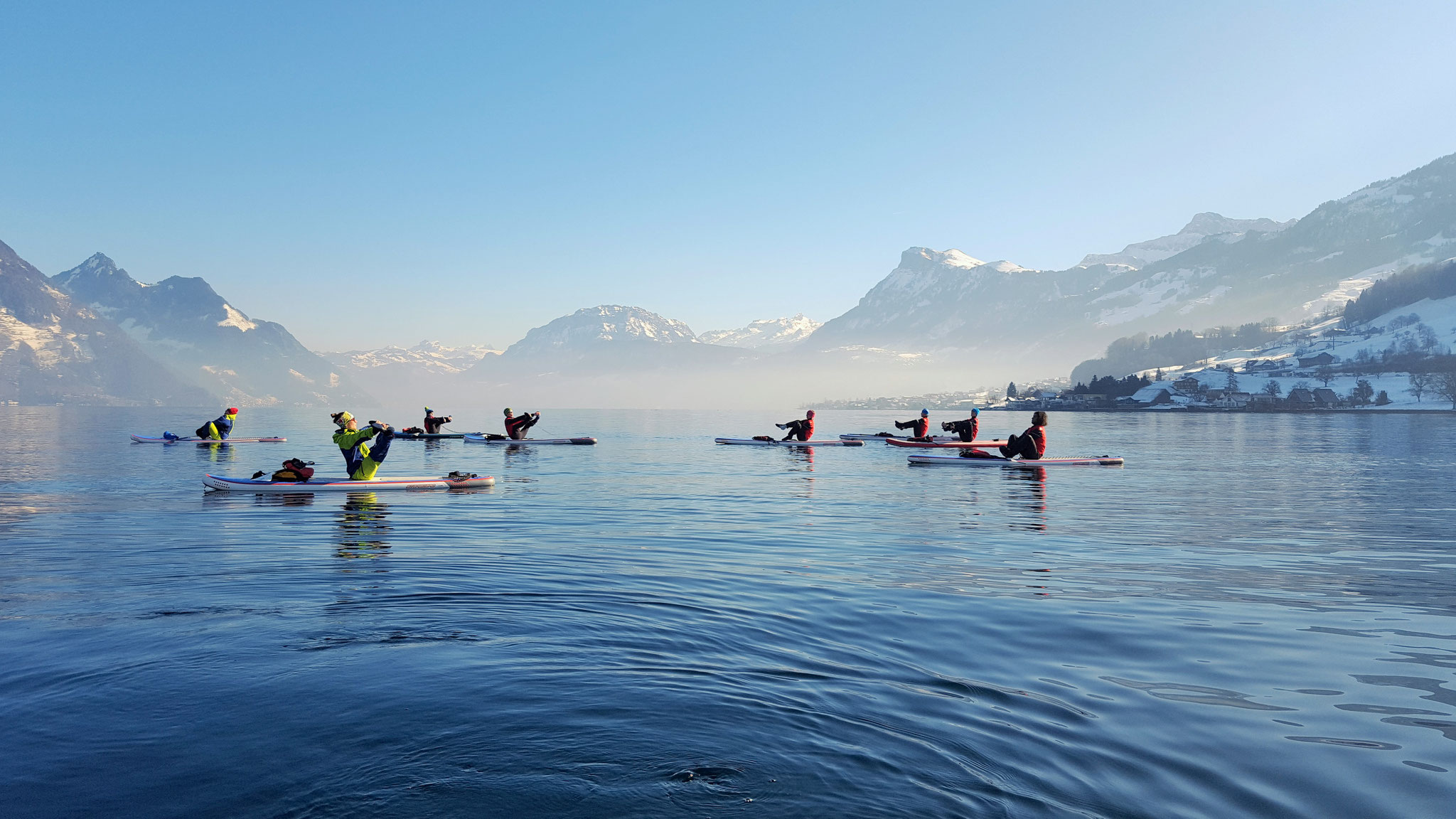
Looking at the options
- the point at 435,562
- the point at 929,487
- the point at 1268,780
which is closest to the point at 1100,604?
the point at 1268,780

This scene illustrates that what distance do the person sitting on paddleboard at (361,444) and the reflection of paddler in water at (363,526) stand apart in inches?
32.9

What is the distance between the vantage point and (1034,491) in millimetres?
28922

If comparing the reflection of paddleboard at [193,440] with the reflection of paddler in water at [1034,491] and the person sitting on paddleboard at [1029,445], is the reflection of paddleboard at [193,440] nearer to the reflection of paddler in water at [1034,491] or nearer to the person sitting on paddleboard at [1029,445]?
the person sitting on paddleboard at [1029,445]

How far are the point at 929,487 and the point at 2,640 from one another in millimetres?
26851

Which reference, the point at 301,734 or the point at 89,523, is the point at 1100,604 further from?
the point at 89,523

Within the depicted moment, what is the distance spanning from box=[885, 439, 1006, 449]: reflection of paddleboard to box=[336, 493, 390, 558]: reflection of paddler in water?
100 feet

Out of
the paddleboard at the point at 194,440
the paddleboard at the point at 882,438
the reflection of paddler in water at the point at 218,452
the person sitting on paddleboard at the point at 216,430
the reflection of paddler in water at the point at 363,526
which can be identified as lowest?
the reflection of paddler in water at the point at 363,526

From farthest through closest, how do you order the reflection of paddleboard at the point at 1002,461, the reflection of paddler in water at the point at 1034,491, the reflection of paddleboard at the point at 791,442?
the reflection of paddleboard at the point at 791,442, the reflection of paddleboard at the point at 1002,461, the reflection of paddler in water at the point at 1034,491

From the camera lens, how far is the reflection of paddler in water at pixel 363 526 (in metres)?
16.2

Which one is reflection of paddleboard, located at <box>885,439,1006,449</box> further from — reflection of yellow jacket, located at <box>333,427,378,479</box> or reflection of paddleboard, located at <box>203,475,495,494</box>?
reflection of yellow jacket, located at <box>333,427,378,479</box>

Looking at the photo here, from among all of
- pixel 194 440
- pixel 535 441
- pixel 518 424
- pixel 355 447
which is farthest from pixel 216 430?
pixel 355 447

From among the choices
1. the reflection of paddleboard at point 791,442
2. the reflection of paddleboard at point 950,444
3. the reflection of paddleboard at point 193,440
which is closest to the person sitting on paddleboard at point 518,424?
the reflection of paddleboard at point 791,442

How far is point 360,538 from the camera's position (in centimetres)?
1770

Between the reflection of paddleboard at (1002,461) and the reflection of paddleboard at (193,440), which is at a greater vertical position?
the reflection of paddleboard at (193,440)
